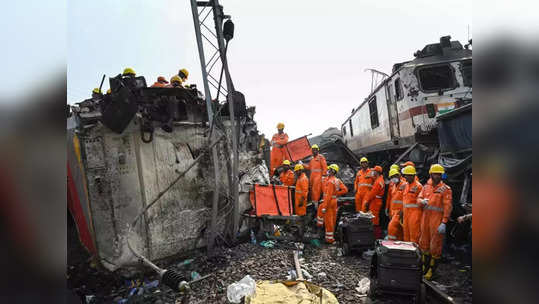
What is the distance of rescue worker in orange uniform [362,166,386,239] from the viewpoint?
269 inches

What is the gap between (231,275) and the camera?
4652 mm

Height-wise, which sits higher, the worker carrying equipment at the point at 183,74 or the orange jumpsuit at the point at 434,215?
the worker carrying equipment at the point at 183,74

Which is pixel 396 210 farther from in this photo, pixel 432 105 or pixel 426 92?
pixel 426 92

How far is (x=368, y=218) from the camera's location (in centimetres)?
564

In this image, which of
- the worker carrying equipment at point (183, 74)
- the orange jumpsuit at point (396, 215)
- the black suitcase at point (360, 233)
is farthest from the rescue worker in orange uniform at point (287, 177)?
the worker carrying equipment at point (183, 74)

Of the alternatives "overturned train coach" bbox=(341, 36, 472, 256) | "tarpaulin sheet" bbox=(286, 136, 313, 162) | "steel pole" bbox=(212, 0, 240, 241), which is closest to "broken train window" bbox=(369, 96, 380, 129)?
"overturned train coach" bbox=(341, 36, 472, 256)

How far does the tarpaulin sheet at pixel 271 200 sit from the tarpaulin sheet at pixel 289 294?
8.82ft

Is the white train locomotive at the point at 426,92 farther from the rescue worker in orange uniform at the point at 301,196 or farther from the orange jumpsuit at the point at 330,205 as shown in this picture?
the rescue worker in orange uniform at the point at 301,196

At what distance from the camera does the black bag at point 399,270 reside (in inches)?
143

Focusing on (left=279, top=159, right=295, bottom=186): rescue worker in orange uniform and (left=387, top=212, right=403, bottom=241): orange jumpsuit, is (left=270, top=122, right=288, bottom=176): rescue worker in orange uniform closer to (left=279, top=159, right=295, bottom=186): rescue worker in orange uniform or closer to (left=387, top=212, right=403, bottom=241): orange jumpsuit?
(left=279, top=159, right=295, bottom=186): rescue worker in orange uniform

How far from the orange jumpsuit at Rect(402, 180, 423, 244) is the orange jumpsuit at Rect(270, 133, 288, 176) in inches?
212

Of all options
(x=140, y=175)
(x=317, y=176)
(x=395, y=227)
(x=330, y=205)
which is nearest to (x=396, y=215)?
(x=395, y=227)

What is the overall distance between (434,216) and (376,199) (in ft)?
7.69

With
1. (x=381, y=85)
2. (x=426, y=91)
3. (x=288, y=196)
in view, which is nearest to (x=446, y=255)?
(x=288, y=196)
